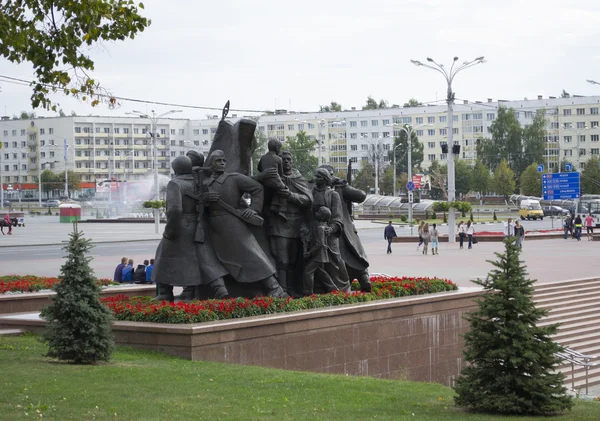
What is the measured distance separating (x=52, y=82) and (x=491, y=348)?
8.27 m

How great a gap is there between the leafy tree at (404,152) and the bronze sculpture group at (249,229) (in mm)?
85685

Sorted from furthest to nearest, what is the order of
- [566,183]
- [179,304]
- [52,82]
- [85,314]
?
[566,183] → [52,82] → [179,304] → [85,314]

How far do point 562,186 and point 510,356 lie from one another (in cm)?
4875

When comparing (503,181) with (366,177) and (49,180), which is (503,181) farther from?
(49,180)

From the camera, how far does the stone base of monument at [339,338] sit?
491 inches

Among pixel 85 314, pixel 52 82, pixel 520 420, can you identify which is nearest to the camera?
pixel 520 420

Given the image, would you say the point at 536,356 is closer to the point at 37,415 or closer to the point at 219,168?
the point at 37,415

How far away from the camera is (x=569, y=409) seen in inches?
353

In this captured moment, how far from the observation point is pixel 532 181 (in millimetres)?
92375

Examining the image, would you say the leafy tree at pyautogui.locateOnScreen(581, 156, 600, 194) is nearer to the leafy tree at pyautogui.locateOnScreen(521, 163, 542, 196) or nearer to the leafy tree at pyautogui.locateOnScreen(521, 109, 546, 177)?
the leafy tree at pyautogui.locateOnScreen(521, 163, 542, 196)

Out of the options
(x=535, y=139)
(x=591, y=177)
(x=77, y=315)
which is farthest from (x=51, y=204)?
(x=77, y=315)

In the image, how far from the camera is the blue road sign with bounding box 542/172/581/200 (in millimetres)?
55125

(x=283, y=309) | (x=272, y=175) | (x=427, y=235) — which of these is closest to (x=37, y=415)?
(x=283, y=309)

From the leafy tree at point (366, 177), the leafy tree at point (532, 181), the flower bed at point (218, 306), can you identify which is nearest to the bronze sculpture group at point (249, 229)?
the flower bed at point (218, 306)
